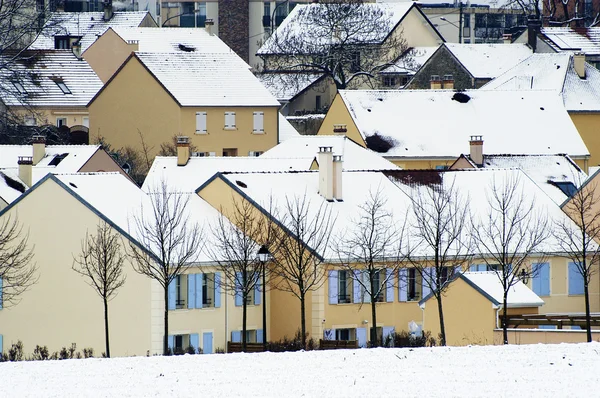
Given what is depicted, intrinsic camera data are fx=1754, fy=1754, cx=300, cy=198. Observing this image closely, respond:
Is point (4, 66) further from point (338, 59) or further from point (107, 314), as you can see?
point (338, 59)

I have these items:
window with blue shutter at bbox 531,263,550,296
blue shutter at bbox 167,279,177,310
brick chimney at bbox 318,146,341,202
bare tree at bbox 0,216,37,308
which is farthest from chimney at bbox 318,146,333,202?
bare tree at bbox 0,216,37,308

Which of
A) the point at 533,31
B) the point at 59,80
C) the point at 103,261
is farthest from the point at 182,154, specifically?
the point at 533,31

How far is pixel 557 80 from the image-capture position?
3396 inches

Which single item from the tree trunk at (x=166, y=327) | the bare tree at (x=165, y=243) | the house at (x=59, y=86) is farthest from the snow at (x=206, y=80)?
the tree trunk at (x=166, y=327)

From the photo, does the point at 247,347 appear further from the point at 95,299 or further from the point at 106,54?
the point at 106,54

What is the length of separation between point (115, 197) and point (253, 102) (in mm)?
35354

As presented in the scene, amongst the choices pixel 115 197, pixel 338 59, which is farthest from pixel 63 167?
pixel 338 59

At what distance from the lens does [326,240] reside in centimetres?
5066

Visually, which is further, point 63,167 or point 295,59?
point 295,59

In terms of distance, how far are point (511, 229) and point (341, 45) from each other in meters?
52.3

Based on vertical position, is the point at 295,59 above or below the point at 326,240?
above

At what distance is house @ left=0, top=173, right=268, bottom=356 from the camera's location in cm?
4762

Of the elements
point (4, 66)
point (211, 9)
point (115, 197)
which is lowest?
point (115, 197)

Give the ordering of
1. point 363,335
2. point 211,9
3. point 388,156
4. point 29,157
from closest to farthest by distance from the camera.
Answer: point 363,335
point 29,157
point 388,156
point 211,9
